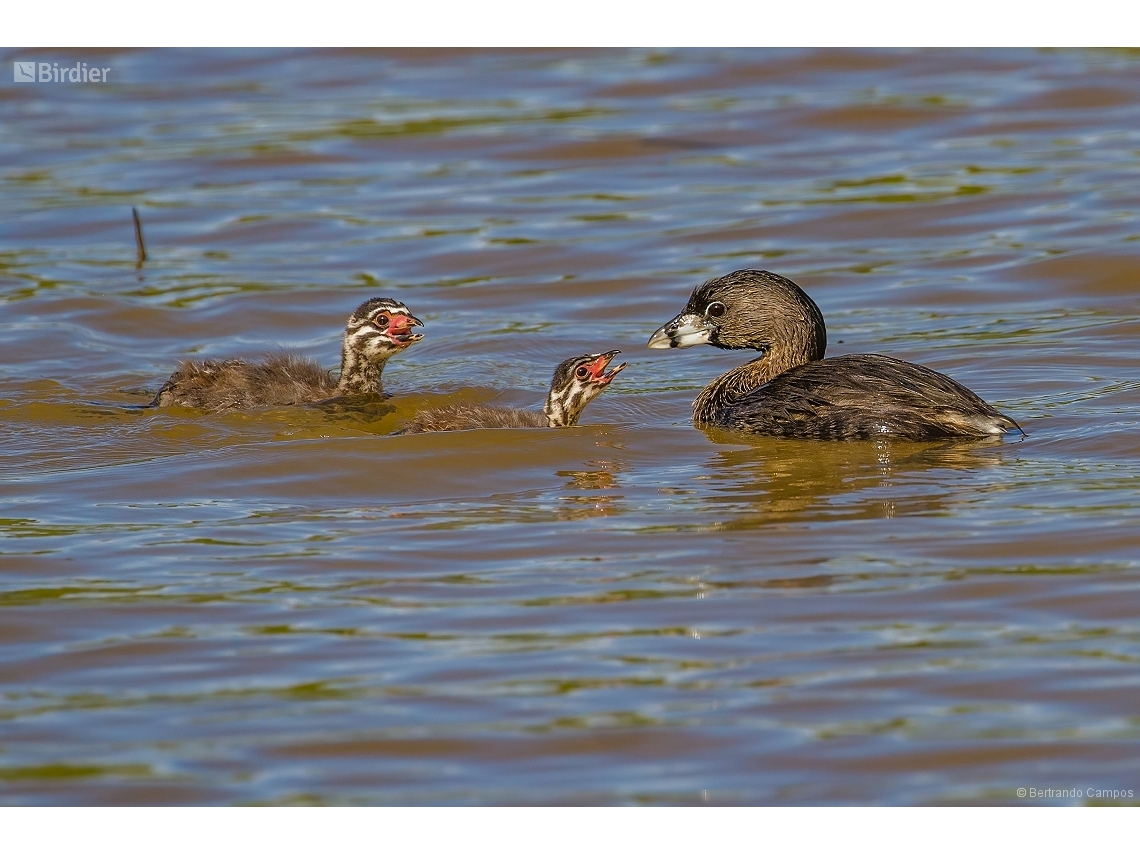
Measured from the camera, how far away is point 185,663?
6434 mm

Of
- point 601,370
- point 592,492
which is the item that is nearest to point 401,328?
point 601,370

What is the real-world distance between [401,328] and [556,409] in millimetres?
1369

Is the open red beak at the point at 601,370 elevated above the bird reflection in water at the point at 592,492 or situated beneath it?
elevated above

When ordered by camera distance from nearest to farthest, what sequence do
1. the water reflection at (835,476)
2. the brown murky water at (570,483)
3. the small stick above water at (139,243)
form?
1. the brown murky water at (570,483)
2. the water reflection at (835,476)
3. the small stick above water at (139,243)

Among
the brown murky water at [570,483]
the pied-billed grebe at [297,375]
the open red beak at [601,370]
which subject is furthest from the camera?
the pied-billed grebe at [297,375]

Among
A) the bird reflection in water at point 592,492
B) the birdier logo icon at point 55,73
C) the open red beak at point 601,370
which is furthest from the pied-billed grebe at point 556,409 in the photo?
the birdier logo icon at point 55,73

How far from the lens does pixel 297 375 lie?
10828mm

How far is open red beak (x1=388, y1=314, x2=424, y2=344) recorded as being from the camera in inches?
430

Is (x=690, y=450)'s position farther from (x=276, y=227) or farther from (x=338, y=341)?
(x=276, y=227)

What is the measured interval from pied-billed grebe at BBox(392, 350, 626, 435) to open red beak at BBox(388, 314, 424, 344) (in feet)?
3.00

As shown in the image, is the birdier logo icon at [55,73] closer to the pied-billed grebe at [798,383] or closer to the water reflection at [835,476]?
the pied-billed grebe at [798,383]

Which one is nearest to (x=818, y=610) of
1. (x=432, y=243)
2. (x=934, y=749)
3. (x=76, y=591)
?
(x=934, y=749)

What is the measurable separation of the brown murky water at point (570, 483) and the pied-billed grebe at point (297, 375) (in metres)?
0.27

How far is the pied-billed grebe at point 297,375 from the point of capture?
10516 mm
